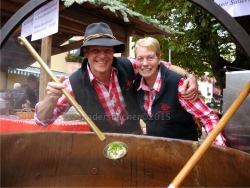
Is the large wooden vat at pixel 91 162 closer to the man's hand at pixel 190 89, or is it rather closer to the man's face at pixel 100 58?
the man's hand at pixel 190 89

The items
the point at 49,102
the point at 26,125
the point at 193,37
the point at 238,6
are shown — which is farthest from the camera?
the point at 193,37

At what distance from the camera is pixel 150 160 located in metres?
1.59

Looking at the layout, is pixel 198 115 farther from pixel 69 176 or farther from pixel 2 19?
pixel 2 19

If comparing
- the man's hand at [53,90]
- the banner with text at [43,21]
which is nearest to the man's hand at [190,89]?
the man's hand at [53,90]

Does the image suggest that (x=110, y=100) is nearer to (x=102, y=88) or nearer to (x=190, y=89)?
(x=102, y=88)

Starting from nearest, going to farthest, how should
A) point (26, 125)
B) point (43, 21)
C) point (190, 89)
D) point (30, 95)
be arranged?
point (43, 21) → point (190, 89) → point (26, 125) → point (30, 95)

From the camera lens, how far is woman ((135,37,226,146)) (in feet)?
5.89

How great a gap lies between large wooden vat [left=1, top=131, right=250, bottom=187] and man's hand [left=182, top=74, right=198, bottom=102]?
357 millimetres

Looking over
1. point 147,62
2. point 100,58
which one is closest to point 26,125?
point 100,58

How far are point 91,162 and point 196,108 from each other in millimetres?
819

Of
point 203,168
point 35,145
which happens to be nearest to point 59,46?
point 35,145

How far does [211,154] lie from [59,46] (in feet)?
16.3

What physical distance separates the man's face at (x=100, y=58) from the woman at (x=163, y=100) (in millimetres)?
235

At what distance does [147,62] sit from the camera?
1.81 meters
